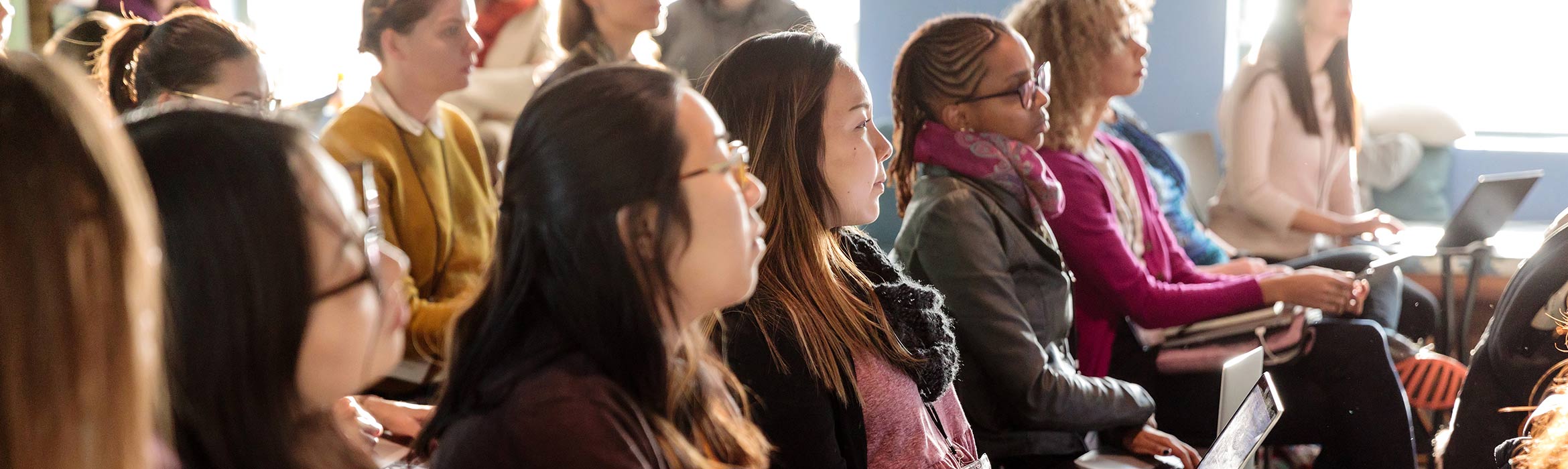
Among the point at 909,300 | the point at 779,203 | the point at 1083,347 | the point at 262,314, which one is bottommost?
the point at 1083,347

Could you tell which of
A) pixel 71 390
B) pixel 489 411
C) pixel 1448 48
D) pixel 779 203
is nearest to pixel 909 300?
pixel 779 203

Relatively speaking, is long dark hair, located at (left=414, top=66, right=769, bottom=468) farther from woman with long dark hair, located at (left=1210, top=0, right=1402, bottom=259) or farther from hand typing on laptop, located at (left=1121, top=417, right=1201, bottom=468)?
woman with long dark hair, located at (left=1210, top=0, right=1402, bottom=259)

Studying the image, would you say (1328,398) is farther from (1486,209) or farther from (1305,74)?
(1305,74)

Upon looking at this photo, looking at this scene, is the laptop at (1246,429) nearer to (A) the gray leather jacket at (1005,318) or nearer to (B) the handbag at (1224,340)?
(A) the gray leather jacket at (1005,318)

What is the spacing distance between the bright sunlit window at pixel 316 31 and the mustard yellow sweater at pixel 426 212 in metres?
1.52

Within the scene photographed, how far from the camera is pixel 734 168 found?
1.04 metres

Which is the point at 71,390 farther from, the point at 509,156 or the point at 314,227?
the point at 509,156

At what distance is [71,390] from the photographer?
2.03ft

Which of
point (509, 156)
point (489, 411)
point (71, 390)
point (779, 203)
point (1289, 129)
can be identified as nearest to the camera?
point (71, 390)

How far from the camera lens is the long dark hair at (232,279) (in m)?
0.75

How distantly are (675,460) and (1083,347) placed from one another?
148 cm

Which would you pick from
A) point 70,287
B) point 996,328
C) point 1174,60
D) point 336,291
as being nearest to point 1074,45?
point 996,328

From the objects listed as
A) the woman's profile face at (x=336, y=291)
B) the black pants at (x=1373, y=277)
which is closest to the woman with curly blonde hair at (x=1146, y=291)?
the black pants at (x=1373, y=277)

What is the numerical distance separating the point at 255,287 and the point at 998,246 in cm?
131
